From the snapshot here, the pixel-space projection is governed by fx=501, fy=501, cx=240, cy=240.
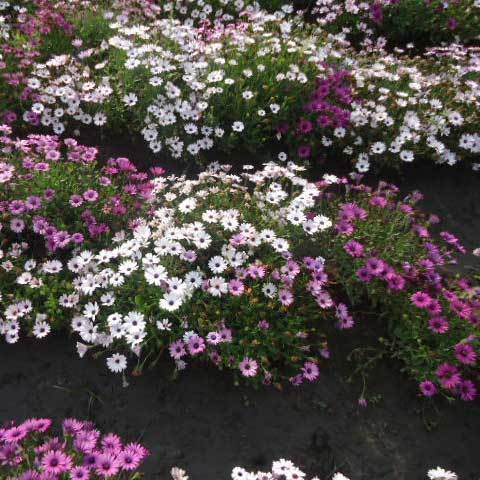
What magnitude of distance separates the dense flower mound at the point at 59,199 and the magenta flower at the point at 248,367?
5.25 feet

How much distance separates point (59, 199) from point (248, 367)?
7.24 feet

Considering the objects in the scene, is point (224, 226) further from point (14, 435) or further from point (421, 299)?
point (14, 435)

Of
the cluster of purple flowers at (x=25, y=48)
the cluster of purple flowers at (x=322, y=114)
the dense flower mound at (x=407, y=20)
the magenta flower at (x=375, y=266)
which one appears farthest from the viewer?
the dense flower mound at (x=407, y=20)

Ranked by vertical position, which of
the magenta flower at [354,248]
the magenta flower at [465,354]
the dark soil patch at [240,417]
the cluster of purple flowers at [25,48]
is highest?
the cluster of purple flowers at [25,48]

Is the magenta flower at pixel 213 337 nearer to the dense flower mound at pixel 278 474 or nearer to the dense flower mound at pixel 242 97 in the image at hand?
the dense flower mound at pixel 278 474

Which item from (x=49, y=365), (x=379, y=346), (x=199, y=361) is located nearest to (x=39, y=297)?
(x=49, y=365)

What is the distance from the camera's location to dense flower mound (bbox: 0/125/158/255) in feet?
13.6

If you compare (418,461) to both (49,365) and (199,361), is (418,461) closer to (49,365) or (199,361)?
(199,361)

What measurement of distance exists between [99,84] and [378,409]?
4530mm

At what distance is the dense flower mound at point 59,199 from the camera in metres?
4.14

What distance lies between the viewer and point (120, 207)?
14.1ft

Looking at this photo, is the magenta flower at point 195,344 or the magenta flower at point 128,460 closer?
the magenta flower at point 128,460

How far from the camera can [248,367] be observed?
3.57 metres


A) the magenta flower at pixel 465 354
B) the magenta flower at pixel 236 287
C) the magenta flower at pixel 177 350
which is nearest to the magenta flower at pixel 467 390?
the magenta flower at pixel 465 354
